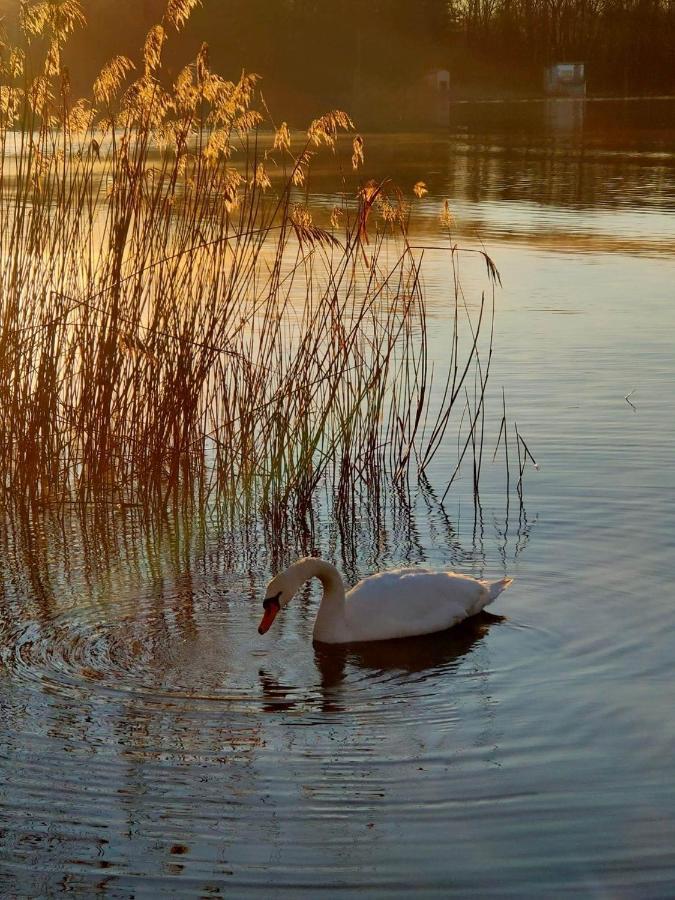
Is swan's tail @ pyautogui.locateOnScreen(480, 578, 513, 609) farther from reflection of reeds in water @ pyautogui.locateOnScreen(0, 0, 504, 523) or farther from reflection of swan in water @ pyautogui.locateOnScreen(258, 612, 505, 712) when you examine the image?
reflection of reeds in water @ pyautogui.locateOnScreen(0, 0, 504, 523)

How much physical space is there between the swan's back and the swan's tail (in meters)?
0.04

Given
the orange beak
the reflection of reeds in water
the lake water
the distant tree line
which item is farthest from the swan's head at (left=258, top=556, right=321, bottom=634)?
the distant tree line

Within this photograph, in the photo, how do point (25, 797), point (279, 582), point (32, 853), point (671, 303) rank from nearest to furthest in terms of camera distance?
point (32, 853), point (25, 797), point (279, 582), point (671, 303)

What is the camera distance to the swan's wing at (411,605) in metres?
5.59

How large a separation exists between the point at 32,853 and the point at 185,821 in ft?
1.42

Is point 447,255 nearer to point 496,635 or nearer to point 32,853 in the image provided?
point 496,635

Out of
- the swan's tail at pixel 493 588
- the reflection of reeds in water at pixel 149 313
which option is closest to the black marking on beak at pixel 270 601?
the swan's tail at pixel 493 588

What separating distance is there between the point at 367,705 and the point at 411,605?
29.8 inches

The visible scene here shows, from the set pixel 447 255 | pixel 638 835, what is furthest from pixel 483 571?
pixel 447 255

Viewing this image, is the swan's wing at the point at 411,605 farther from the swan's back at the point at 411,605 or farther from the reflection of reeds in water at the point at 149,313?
the reflection of reeds in water at the point at 149,313

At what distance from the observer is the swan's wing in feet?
18.4

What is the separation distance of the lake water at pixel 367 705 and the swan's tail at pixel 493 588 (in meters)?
0.09

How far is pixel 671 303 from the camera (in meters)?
12.9

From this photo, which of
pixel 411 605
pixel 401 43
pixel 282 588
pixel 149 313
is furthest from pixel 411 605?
pixel 401 43
